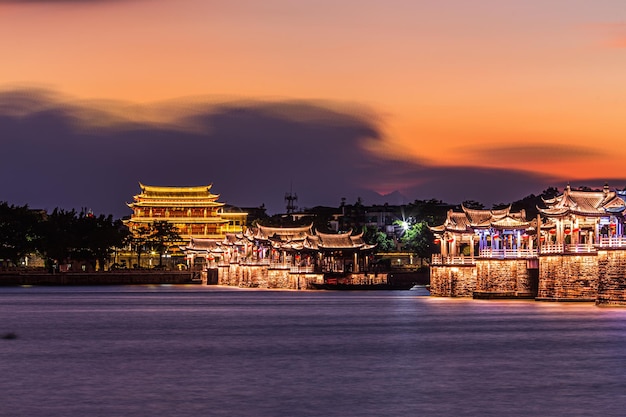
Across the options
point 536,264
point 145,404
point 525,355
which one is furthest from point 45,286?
point 145,404

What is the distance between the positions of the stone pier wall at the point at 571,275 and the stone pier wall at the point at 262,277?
2665 inches

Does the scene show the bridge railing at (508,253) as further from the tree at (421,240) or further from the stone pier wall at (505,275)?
the tree at (421,240)

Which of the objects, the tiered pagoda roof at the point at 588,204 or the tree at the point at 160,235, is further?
the tree at the point at 160,235

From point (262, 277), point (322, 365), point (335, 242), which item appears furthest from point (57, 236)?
point (322, 365)

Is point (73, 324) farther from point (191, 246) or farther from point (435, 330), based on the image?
point (191, 246)

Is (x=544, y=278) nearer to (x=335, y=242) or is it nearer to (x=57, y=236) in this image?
(x=335, y=242)

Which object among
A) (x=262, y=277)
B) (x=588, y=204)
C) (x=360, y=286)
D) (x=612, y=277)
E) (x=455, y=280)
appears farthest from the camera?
(x=262, y=277)

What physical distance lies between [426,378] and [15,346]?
798 inches

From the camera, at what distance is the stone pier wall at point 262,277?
474 feet

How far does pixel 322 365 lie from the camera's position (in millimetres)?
41688

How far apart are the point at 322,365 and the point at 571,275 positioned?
34.4 metres

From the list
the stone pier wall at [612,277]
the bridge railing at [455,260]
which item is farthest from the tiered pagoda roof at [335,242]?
the stone pier wall at [612,277]

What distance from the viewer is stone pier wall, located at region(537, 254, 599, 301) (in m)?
70.5

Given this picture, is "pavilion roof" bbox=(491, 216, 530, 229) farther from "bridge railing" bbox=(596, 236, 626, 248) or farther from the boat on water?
the boat on water
